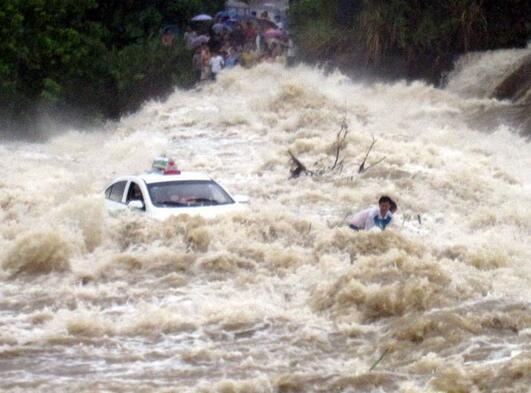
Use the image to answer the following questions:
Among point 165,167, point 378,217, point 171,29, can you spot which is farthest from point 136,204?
point 171,29

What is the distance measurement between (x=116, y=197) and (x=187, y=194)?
1267 millimetres

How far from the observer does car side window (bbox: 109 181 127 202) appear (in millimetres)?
A: 16312

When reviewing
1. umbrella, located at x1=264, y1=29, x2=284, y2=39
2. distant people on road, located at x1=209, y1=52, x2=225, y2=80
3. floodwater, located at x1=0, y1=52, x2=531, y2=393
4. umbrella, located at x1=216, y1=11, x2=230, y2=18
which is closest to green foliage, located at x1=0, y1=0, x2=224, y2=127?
distant people on road, located at x1=209, y1=52, x2=225, y2=80

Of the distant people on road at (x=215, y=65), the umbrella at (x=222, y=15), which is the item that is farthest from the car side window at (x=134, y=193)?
the umbrella at (x=222, y=15)

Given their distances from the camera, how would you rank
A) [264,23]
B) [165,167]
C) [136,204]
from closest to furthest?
[136,204] → [165,167] → [264,23]

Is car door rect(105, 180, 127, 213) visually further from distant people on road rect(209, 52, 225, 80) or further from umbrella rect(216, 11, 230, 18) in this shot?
umbrella rect(216, 11, 230, 18)

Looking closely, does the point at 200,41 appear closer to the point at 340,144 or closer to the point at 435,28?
the point at 435,28

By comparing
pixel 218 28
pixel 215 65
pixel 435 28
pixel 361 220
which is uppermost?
pixel 361 220

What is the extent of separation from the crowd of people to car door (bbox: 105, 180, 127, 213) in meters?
16.5

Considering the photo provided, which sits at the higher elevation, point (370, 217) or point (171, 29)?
point (370, 217)

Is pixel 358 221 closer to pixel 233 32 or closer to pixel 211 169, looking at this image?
pixel 211 169

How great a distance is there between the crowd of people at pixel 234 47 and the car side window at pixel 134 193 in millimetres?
17339

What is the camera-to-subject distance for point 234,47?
3538 centimetres

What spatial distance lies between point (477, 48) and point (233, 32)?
24.6ft
